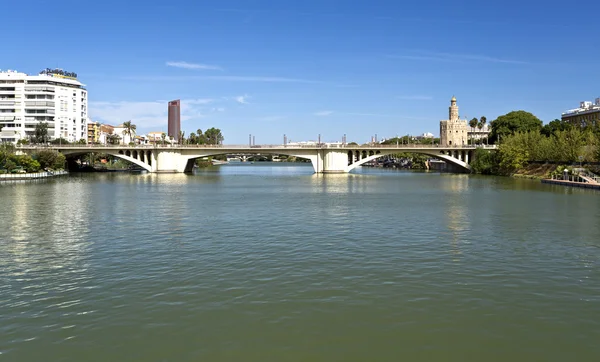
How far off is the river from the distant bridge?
93.8 metres

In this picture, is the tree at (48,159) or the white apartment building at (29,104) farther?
the white apartment building at (29,104)

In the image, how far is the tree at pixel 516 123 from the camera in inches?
5728

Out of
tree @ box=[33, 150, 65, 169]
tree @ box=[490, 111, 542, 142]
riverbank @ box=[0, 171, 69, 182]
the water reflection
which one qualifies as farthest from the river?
tree @ box=[490, 111, 542, 142]

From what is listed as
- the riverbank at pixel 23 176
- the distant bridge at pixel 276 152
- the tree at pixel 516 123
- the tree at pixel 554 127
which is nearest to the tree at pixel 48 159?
the riverbank at pixel 23 176

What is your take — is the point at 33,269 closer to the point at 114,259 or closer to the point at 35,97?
the point at 114,259

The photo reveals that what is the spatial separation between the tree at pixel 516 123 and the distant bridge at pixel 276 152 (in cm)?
1439

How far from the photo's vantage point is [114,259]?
24.9 m

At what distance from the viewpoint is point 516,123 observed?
147 m

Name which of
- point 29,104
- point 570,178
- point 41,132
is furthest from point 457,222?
point 29,104

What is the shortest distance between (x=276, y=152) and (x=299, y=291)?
372 feet

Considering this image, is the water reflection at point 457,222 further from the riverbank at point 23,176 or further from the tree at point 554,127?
the tree at point 554,127

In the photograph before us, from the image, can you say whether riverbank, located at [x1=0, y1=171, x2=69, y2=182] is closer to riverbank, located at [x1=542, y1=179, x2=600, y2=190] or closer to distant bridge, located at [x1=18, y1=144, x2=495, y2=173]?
distant bridge, located at [x1=18, y1=144, x2=495, y2=173]

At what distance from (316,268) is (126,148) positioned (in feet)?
387

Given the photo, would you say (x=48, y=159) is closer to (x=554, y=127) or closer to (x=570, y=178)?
(x=570, y=178)
